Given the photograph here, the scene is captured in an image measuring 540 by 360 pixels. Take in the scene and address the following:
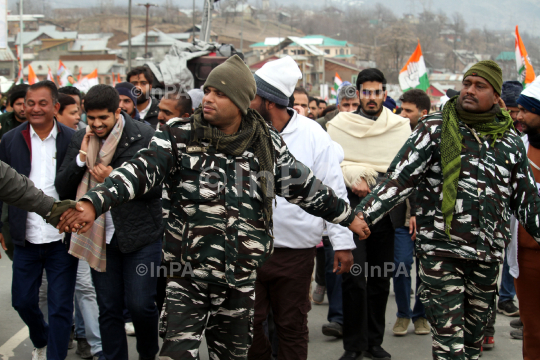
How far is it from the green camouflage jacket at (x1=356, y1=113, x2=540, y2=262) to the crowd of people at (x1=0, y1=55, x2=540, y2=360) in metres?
0.01

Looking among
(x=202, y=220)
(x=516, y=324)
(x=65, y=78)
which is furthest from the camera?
(x=65, y=78)

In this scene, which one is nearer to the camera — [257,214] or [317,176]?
[257,214]

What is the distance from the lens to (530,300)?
4.34m

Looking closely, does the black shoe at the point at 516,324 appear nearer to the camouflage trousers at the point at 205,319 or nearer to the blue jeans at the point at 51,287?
the camouflage trousers at the point at 205,319

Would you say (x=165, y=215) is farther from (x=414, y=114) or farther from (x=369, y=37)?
(x=369, y=37)

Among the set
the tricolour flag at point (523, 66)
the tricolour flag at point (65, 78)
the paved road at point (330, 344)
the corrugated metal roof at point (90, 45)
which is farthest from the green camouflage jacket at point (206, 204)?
the corrugated metal roof at point (90, 45)

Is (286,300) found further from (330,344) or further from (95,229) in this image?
(330,344)

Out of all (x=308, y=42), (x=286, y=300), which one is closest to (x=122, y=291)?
(x=286, y=300)

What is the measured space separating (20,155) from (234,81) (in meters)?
2.23

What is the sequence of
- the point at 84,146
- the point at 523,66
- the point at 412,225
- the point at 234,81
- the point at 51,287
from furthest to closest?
the point at 523,66 < the point at 412,225 < the point at 51,287 < the point at 84,146 < the point at 234,81

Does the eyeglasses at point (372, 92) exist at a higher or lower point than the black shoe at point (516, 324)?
higher

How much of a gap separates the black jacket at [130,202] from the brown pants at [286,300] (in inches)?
35.0

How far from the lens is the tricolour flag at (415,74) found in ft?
45.3

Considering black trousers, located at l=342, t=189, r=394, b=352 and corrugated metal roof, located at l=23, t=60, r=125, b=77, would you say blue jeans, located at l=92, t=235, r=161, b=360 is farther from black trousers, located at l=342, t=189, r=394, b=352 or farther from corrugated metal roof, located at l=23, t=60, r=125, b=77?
corrugated metal roof, located at l=23, t=60, r=125, b=77
